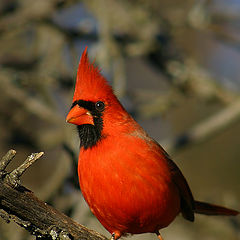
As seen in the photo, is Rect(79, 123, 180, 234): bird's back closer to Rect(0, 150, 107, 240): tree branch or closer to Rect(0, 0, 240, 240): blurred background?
Rect(0, 150, 107, 240): tree branch

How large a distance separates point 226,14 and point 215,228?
2.08 meters

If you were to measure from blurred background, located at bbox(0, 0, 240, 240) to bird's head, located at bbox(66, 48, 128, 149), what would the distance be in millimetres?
520

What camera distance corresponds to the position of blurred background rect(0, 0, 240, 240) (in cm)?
401

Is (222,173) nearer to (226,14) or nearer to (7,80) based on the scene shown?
(226,14)

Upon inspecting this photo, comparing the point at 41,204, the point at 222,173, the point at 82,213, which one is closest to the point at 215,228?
the point at 82,213

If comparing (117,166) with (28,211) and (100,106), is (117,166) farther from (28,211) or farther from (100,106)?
(28,211)

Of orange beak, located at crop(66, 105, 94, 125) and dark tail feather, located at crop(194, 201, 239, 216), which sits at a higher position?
orange beak, located at crop(66, 105, 94, 125)

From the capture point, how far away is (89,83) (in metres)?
2.79

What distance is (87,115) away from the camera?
9.23ft

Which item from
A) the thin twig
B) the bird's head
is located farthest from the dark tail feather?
the thin twig

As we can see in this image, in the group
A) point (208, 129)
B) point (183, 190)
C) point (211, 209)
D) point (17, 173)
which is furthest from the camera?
point (208, 129)

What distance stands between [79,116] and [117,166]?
380 mm

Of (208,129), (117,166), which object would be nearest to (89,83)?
(117,166)

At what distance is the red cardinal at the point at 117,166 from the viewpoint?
8.58 feet
